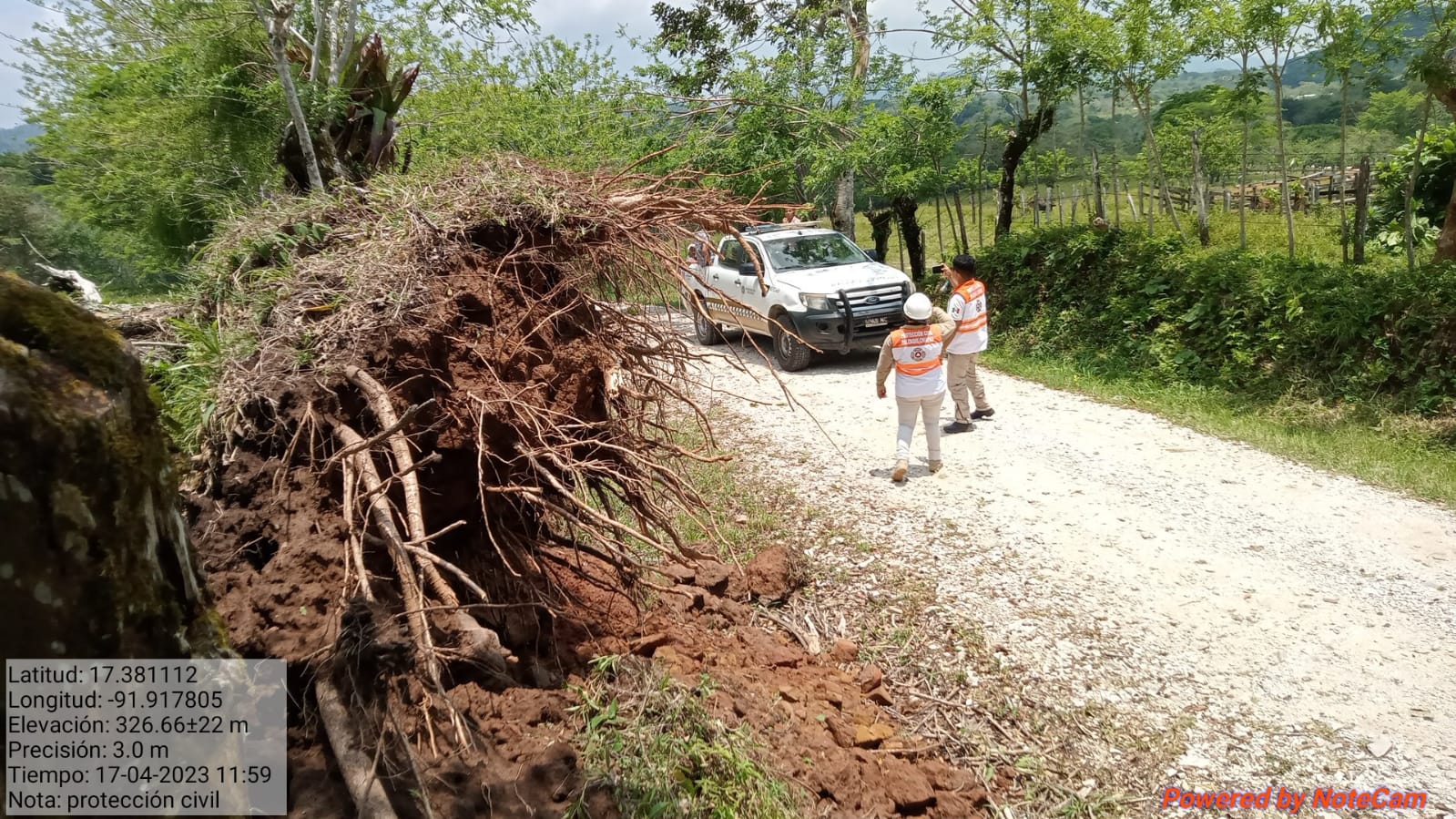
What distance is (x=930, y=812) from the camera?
3.22 metres

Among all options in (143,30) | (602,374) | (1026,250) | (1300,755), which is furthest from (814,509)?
(143,30)

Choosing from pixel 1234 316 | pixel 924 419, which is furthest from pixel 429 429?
pixel 1234 316

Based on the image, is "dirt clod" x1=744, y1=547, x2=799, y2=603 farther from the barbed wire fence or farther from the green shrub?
the barbed wire fence

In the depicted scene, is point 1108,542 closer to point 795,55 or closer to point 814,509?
point 814,509

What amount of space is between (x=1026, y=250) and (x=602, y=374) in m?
10.2

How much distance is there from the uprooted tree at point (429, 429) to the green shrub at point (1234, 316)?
23.3 ft

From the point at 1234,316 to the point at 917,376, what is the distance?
4.79 m

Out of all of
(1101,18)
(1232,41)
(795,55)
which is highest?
(795,55)

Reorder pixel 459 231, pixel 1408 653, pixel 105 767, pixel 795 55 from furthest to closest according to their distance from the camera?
1. pixel 795 55
2. pixel 1408 653
3. pixel 459 231
4. pixel 105 767

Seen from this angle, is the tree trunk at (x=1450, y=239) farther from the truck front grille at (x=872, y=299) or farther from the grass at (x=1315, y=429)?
the truck front grille at (x=872, y=299)

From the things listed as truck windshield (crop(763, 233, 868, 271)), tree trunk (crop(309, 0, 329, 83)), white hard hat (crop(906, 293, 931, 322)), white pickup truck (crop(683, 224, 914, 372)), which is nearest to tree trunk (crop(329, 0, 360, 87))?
tree trunk (crop(309, 0, 329, 83))

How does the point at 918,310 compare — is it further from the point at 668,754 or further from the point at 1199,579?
the point at 668,754

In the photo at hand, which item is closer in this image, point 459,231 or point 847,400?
point 459,231

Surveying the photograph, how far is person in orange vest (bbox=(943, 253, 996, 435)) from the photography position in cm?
770
